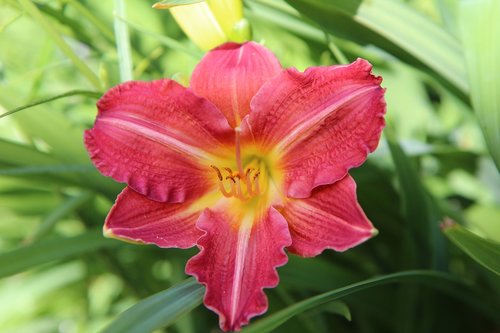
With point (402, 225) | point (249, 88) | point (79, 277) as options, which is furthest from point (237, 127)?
point (79, 277)

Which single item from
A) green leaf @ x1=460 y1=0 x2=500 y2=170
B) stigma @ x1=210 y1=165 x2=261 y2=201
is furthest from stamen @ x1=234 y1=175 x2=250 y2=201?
green leaf @ x1=460 y1=0 x2=500 y2=170

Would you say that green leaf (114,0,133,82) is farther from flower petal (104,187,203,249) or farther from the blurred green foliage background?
flower petal (104,187,203,249)

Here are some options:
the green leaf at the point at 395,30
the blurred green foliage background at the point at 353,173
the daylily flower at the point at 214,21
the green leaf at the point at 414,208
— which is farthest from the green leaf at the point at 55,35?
the green leaf at the point at 414,208

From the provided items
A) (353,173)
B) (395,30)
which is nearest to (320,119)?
(395,30)

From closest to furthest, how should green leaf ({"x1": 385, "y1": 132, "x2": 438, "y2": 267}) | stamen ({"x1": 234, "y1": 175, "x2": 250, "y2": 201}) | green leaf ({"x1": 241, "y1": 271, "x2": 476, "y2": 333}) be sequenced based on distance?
green leaf ({"x1": 241, "y1": 271, "x2": 476, "y2": 333}), stamen ({"x1": 234, "y1": 175, "x2": 250, "y2": 201}), green leaf ({"x1": 385, "y1": 132, "x2": 438, "y2": 267})

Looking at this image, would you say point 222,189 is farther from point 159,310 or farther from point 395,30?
point 395,30

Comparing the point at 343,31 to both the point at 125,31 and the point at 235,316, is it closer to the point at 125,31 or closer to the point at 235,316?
the point at 125,31
